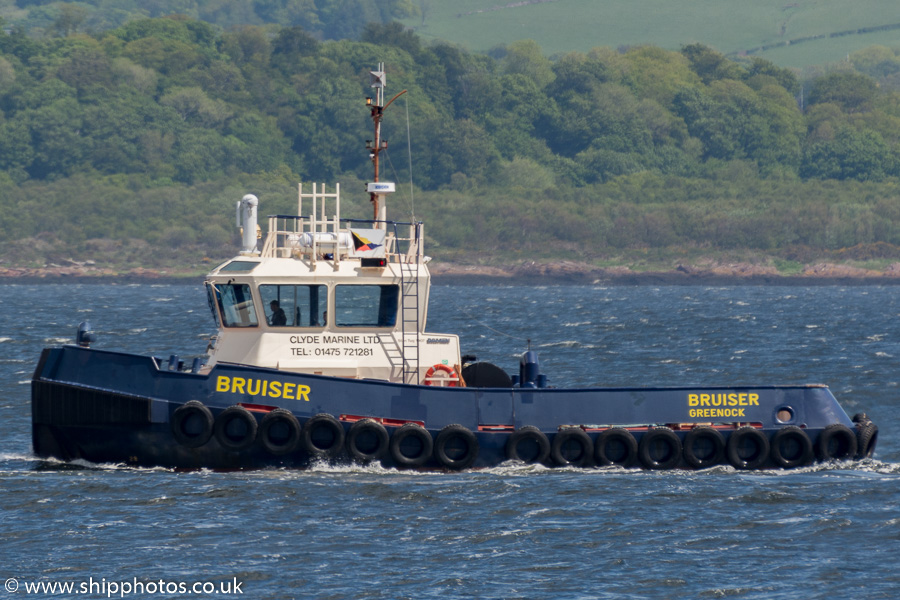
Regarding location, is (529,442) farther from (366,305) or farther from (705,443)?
(366,305)

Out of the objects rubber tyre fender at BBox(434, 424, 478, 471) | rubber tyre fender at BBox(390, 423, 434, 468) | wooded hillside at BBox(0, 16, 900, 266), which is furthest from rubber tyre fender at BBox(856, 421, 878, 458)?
wooded hillside at BBox(0, 16, 900, 266)

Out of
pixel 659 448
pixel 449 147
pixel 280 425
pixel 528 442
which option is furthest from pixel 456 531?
pixel 449 147

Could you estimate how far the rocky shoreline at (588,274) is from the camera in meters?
128

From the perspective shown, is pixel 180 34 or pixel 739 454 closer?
pixel 739 454

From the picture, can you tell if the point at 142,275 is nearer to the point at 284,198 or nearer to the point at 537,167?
the point at 284,198

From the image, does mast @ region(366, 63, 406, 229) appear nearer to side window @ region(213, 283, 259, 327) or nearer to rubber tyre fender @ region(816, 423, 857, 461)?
side window @ region(213, 283, 259, 327)

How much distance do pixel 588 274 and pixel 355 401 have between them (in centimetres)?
11652

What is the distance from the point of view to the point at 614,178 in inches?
6137

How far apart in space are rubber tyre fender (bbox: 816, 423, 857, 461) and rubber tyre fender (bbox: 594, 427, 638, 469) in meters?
2.67

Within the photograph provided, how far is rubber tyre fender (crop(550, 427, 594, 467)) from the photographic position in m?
18.6

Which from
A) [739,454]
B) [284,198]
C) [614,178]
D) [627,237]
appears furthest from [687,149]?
[739,454]

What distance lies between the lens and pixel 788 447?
1908 cm

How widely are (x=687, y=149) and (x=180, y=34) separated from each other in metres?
65.7

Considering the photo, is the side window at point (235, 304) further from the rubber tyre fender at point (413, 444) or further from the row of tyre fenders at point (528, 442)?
the rubber tyre fender at point (413, 444)
